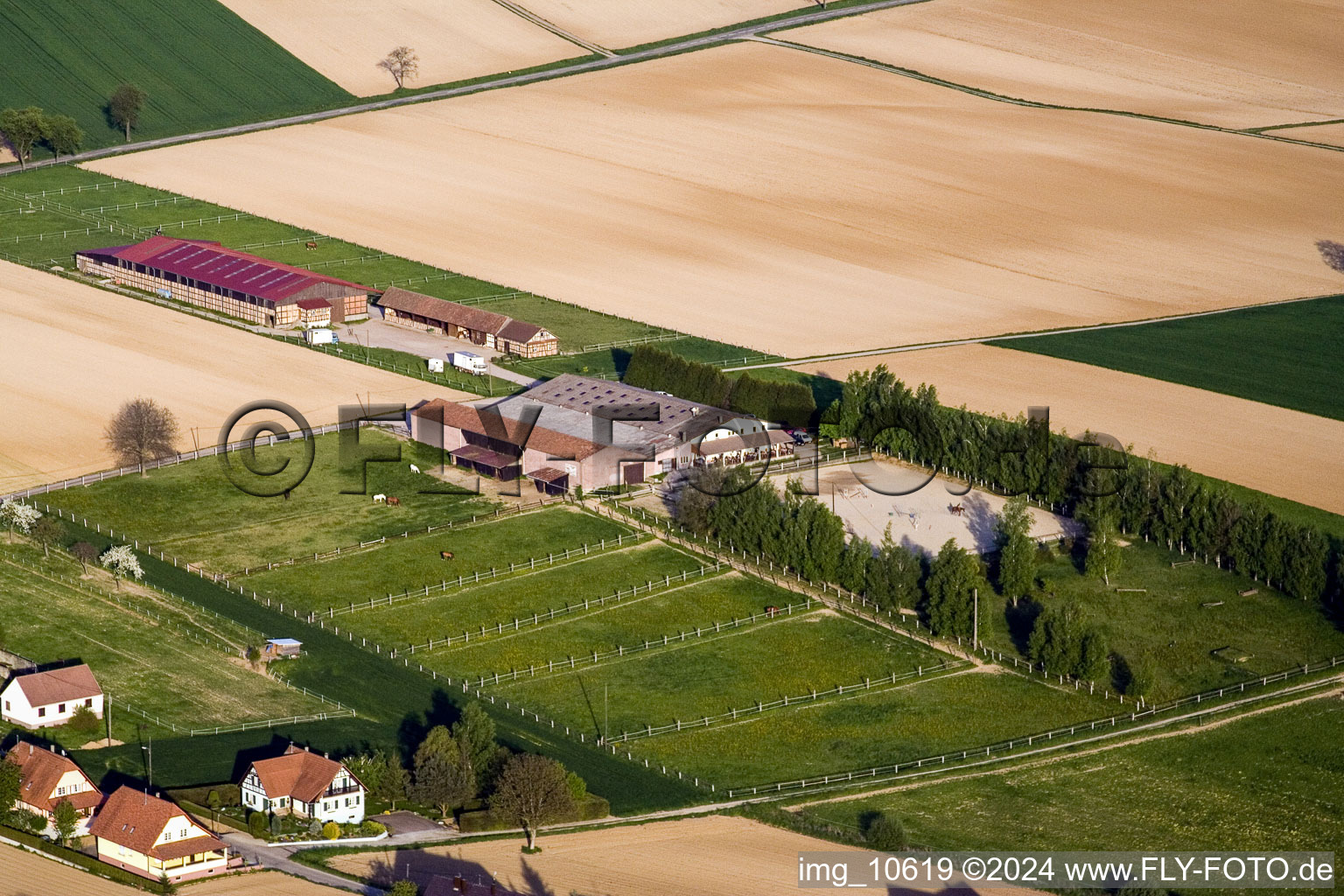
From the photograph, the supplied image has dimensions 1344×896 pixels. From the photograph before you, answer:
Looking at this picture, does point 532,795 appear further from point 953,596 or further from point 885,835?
point 953,596

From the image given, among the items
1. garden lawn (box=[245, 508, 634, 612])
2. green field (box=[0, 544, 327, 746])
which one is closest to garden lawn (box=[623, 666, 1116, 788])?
garden lawn (box=[245, 508, 634, 612])

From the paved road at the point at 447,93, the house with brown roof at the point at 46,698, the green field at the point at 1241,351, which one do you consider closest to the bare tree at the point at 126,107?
the paved road at the point at 447,93

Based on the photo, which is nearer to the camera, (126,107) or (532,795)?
(532,795)

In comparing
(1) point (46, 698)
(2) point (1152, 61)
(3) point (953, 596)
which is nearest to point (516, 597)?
(3) point (953, 596)

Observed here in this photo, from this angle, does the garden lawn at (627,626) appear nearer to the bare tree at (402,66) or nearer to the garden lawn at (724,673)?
the garden lawn at (724,673)

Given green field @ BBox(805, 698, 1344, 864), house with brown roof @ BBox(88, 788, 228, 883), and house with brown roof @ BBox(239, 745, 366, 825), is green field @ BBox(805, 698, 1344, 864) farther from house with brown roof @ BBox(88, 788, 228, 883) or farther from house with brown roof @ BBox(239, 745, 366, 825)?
house with brown roof @ BBox(88, 788, 228, 883)

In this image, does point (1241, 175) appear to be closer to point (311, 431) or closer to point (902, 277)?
point (902, 277)
